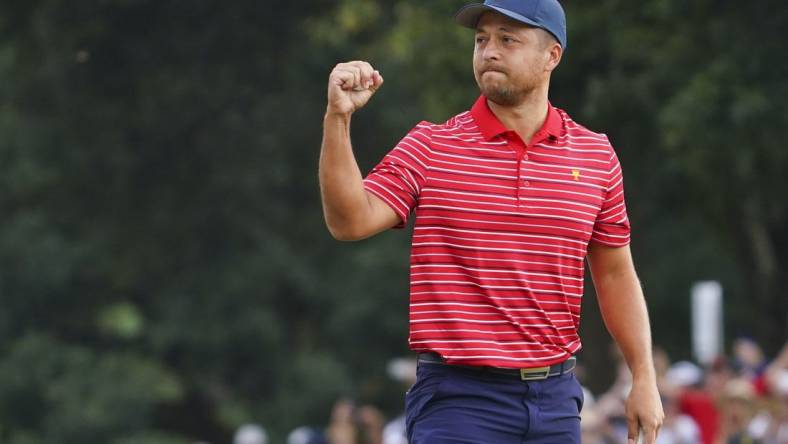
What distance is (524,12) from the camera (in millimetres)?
5250

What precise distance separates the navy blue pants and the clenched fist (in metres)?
0.86

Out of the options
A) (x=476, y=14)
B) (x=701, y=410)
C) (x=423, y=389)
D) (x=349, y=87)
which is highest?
(x=476, y=14)

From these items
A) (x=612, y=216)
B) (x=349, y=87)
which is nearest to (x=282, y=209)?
(x=612, y=216)

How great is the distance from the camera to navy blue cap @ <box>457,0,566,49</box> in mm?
5223

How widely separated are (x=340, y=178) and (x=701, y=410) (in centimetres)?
901

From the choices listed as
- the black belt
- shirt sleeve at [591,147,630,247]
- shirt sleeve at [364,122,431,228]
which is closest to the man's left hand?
the black belt

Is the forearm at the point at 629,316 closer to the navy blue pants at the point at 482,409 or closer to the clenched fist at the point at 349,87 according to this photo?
the navy blue pants at the point at 482,409

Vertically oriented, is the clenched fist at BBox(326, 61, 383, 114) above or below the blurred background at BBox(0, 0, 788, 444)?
above

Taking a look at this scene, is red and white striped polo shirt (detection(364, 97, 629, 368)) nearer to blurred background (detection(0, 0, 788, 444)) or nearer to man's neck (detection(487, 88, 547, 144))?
man's neck (detection(487, 88, 547, 144))

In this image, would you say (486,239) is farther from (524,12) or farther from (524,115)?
(524,12)

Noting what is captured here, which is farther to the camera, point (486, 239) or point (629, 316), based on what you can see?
point (629, 316)

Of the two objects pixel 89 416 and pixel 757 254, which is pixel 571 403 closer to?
pixel 757 254

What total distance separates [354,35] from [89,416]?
10194 mm

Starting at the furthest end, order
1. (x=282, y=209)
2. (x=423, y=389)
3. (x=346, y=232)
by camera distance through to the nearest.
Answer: (x=282, y=209) < (x=423, y=389) < (x=346, y=232)
